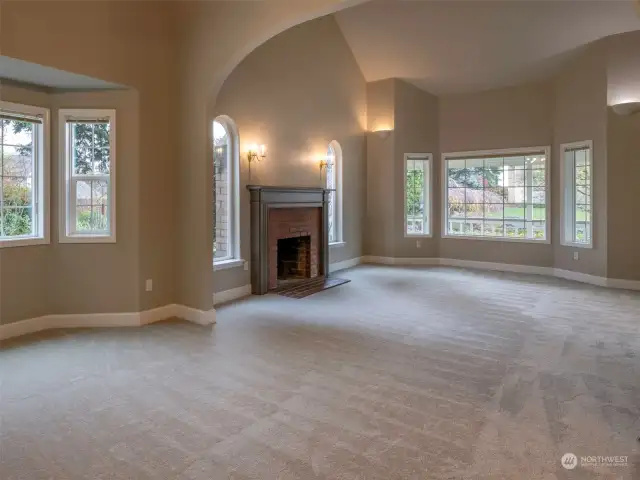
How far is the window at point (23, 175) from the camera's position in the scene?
418 centimetres

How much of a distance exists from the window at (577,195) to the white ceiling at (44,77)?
21.7ft

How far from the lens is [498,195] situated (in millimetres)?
8523

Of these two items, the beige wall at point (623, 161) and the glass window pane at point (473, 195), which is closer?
the beige wall at point (623, 161)

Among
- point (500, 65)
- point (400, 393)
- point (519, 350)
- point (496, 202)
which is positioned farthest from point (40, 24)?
point (496, 202)

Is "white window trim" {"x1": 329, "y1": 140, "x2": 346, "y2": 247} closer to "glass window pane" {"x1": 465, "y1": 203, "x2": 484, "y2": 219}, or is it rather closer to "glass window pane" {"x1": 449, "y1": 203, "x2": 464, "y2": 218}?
"glass window pane" {"x1": 449, "y1": 203, "x2": 464, "y2": 218}

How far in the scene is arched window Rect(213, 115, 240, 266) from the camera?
5738 mm

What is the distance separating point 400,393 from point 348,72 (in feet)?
21.3

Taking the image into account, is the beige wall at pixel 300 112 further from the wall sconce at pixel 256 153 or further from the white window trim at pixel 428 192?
the white window trim at pixel 428 192

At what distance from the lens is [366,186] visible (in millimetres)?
8883

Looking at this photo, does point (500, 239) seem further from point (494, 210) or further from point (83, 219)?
point (83, 219)

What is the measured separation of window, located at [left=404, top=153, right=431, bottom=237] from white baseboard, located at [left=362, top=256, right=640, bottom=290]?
22.0 inches

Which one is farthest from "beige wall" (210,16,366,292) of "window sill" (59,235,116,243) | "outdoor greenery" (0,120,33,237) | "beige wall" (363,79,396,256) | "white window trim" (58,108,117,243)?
"outdoor greenery" (0,120,33,237)

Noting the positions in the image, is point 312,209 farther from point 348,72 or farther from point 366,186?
point 348,72

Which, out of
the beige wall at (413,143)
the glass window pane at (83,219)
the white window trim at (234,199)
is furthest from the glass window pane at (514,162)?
the glass window pane at (83,219)
